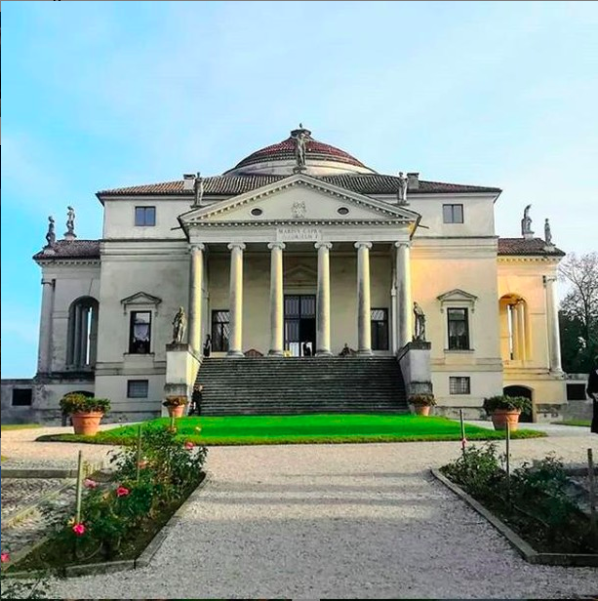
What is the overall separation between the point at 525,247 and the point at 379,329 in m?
11.4

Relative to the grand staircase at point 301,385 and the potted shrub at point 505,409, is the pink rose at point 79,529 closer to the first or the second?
the potted shrub at point 505,409

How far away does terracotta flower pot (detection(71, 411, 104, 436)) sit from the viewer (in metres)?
25.3

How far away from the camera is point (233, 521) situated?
11.6 m

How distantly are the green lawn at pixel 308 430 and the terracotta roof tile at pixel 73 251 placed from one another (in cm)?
2234

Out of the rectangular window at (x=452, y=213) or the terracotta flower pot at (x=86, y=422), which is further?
the rectangular window at (x=452, y=213)

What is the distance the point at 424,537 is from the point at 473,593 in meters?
2.65

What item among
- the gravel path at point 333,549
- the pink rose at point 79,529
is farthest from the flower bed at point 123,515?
the gravel path at point 333,549

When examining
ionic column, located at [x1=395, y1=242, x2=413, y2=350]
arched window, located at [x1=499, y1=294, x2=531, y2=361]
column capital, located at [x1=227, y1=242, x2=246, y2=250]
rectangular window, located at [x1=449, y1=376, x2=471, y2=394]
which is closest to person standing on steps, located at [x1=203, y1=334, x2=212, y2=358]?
column capital, located at [x1=227, y1=242, x2=246, y2=250]

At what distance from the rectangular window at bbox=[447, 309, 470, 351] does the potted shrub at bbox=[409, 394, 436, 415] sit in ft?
42.8

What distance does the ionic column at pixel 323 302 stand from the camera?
4188 centimetres

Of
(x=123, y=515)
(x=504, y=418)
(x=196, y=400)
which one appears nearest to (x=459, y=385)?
(x=196, y=400)

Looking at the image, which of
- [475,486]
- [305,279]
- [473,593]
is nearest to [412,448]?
[475,486]

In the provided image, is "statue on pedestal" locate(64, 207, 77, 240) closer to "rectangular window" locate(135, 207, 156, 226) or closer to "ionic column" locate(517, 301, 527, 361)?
"rectangular window" locate(135, 207, 156, 226)

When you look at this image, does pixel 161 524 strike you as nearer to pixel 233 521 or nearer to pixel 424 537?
pixel 233 521
